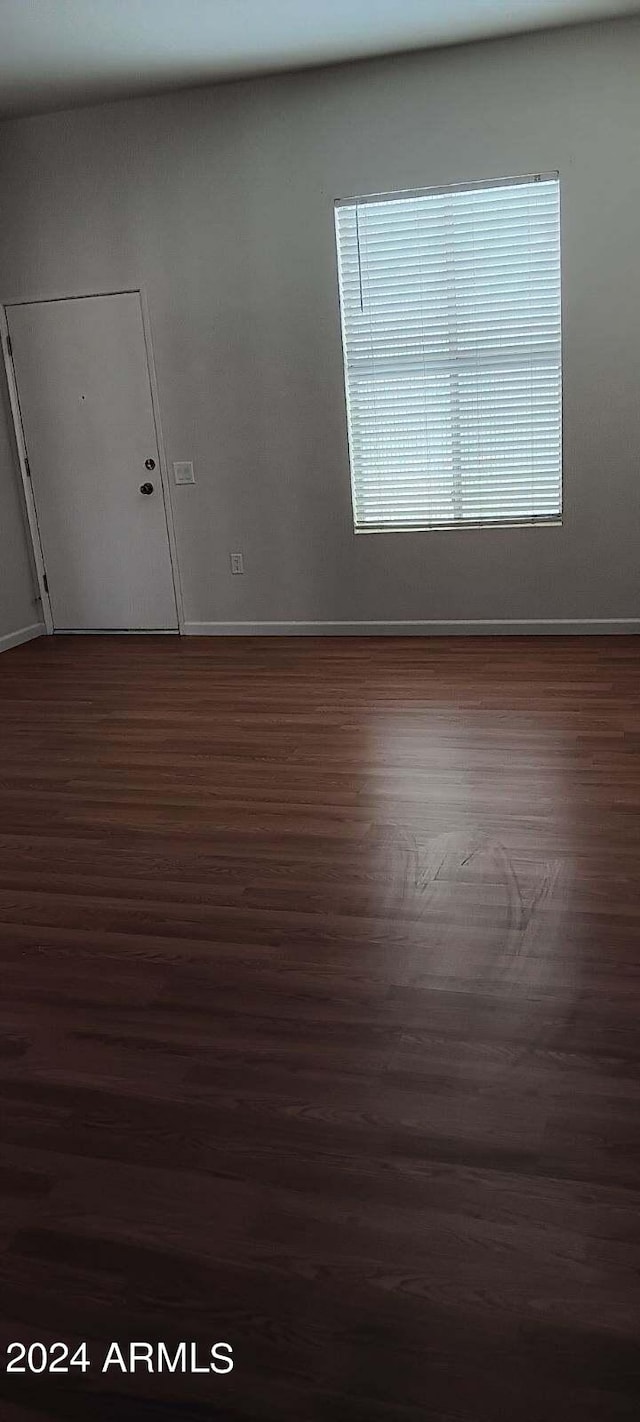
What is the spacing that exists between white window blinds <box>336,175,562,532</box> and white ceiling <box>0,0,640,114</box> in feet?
2.33

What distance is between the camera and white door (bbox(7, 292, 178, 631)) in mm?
6242

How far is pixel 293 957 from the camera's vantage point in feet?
9.00

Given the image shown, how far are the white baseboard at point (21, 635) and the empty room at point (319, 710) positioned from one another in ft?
0.09

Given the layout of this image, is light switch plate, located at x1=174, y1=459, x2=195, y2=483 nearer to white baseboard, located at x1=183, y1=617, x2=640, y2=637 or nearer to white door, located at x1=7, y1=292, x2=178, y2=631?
white door, located at x1=7, y1=292, x2=178, y2=631

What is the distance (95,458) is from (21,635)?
1.23m

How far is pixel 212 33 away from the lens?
4.71 m

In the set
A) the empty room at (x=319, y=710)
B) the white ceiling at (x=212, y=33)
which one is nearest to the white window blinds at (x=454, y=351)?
the empty room at (x=319, y=710)

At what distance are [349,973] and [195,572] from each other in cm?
420

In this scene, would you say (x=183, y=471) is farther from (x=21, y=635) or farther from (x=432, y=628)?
(x=432, y=628)

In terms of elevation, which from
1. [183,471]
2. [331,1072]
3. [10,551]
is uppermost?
[183,471]

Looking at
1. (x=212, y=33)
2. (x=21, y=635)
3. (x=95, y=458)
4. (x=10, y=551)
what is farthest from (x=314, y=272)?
(x=21, y=635)

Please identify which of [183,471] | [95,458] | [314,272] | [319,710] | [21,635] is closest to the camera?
[319,710]

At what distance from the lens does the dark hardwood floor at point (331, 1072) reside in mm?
1611

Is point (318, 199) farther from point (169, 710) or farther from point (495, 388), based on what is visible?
point (169, 710)
